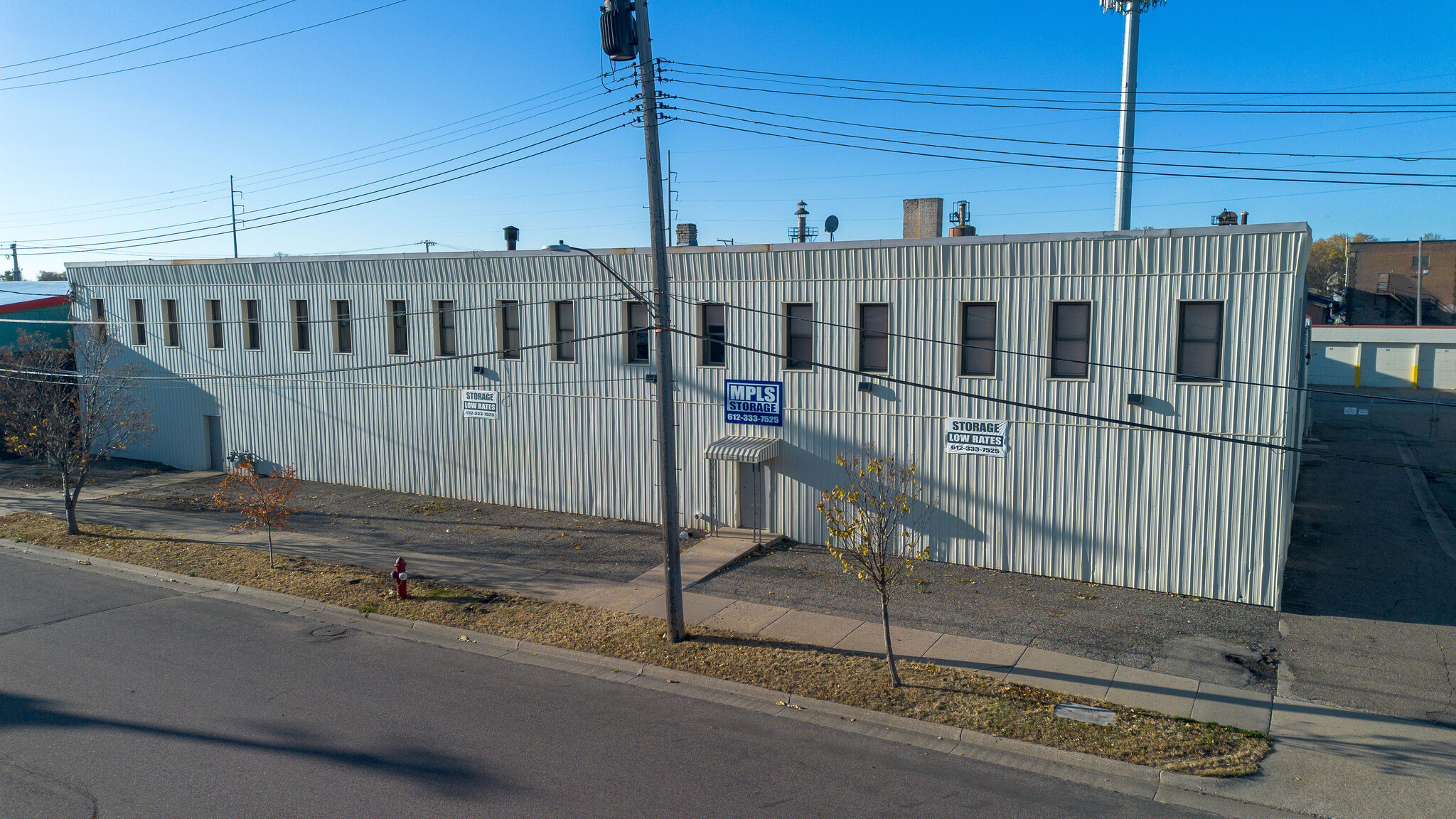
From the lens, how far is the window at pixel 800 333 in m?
17.4

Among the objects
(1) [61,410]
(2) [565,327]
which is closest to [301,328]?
(1) [61,410]

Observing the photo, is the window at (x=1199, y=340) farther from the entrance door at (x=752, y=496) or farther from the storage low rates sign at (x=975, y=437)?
the entrance door at (x=752, y=496)

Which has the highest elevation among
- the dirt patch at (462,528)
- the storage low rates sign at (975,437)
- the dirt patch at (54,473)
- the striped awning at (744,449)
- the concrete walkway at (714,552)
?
the storage low rates sign at (975,437)

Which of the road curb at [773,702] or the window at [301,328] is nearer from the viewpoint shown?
the road curb at [773,702]

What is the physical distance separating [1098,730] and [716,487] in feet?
34.5

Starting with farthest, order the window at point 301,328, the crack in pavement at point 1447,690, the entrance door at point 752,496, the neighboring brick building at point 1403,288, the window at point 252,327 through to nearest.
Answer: the neighboring brick building at point 1403,288
the window at point 252,327
the window at point 301,328
the entrance door at point 752,496
the crack in pavement at point 1447,690

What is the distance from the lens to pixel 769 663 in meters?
11.5

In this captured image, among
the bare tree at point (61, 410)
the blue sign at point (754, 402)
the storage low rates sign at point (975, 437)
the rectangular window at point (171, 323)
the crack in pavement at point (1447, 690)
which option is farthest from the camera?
the rectangular window at point (171, 323)

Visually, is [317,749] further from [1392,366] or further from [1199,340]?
[1392,366]

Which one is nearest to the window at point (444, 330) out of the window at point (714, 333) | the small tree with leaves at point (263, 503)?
the small tree with leaves at point (263, 503)

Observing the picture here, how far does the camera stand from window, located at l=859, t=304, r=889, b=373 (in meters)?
16.7

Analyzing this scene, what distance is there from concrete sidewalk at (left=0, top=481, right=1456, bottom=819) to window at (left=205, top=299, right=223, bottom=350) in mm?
14232

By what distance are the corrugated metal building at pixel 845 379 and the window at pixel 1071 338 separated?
39 millimetres

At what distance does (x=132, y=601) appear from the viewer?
14.7m
